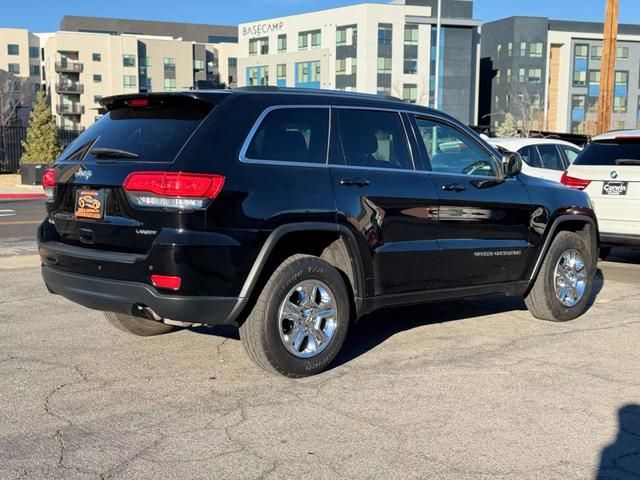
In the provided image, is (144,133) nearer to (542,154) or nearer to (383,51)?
(542,154)

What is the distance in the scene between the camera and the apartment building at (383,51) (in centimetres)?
7638

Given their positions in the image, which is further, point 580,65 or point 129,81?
point 129,81

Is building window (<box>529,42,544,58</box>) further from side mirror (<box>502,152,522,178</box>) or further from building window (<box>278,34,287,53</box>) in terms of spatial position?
side mirror (<box>502,152,522,178</box>)

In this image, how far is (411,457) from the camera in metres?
3.78

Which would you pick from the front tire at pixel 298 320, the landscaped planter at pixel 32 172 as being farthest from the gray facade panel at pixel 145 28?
the front tire at pixel 298 320

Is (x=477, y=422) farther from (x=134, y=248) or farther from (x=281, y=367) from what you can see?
(x=134, y=248)

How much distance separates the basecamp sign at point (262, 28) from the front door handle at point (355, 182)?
80.4m

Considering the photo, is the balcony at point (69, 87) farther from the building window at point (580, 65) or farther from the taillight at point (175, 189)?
the taillight at point (175, 189)

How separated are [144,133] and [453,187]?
2442mm

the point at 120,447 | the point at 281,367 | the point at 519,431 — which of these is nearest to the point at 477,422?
the point at 519,431

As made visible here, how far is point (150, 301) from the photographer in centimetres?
448

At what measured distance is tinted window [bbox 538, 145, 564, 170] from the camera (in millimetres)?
12608

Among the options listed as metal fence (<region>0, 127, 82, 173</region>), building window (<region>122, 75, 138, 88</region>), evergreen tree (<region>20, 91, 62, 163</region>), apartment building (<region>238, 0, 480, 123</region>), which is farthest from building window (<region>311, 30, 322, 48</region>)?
evergreen tree (<region>20, 91, 62, 163</region>)

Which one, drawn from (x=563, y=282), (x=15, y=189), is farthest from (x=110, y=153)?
(x=15, y=189)
